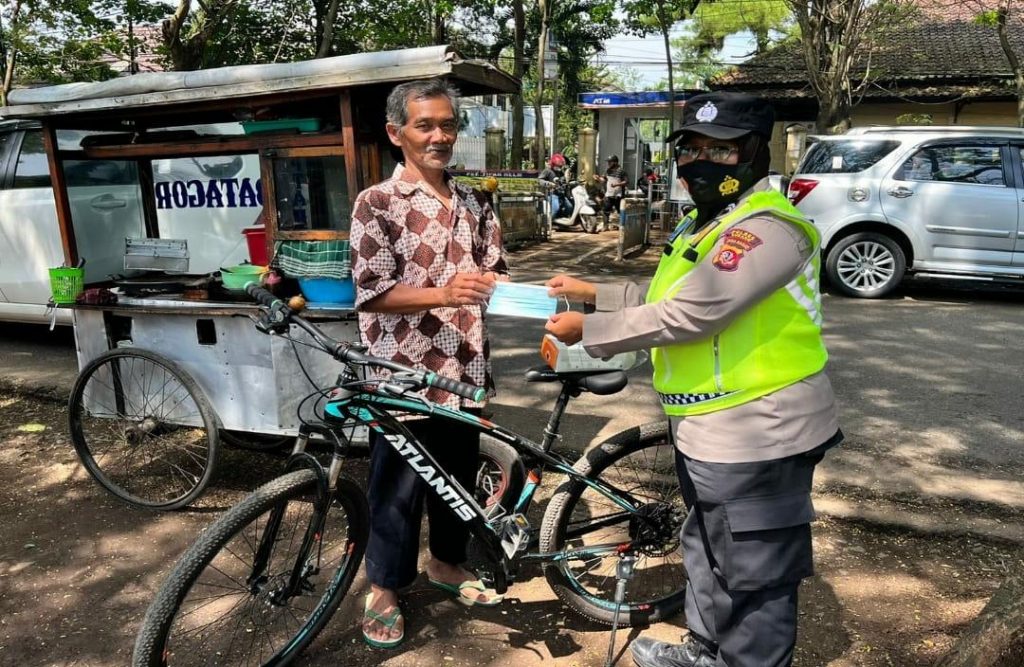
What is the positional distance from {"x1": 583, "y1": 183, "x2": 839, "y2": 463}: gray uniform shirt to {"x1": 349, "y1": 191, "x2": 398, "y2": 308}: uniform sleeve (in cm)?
70

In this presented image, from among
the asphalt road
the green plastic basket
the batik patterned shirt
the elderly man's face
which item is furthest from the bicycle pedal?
the green plastic basket

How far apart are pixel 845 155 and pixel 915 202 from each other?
88 centimetres

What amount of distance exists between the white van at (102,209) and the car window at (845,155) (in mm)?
6177

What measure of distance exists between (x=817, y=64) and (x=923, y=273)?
4.73 m

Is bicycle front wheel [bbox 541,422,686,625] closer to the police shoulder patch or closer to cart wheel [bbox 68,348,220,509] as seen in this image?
the police shoulder patch

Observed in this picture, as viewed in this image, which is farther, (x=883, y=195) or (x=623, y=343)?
(x=883, y=195)

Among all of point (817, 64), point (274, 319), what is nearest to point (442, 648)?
point (274, 319)

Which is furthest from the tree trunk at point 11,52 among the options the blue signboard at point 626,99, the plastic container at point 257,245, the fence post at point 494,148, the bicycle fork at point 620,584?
the blue signboard at point 626,99

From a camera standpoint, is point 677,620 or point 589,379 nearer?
point 589,379

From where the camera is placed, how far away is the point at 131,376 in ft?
11.2

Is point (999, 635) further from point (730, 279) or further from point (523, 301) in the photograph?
point (523, 301)

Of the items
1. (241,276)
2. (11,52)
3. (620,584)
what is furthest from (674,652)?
(11,52)

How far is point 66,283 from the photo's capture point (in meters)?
3.46

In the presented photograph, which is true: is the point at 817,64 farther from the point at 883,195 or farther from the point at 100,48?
the point at 100,48
